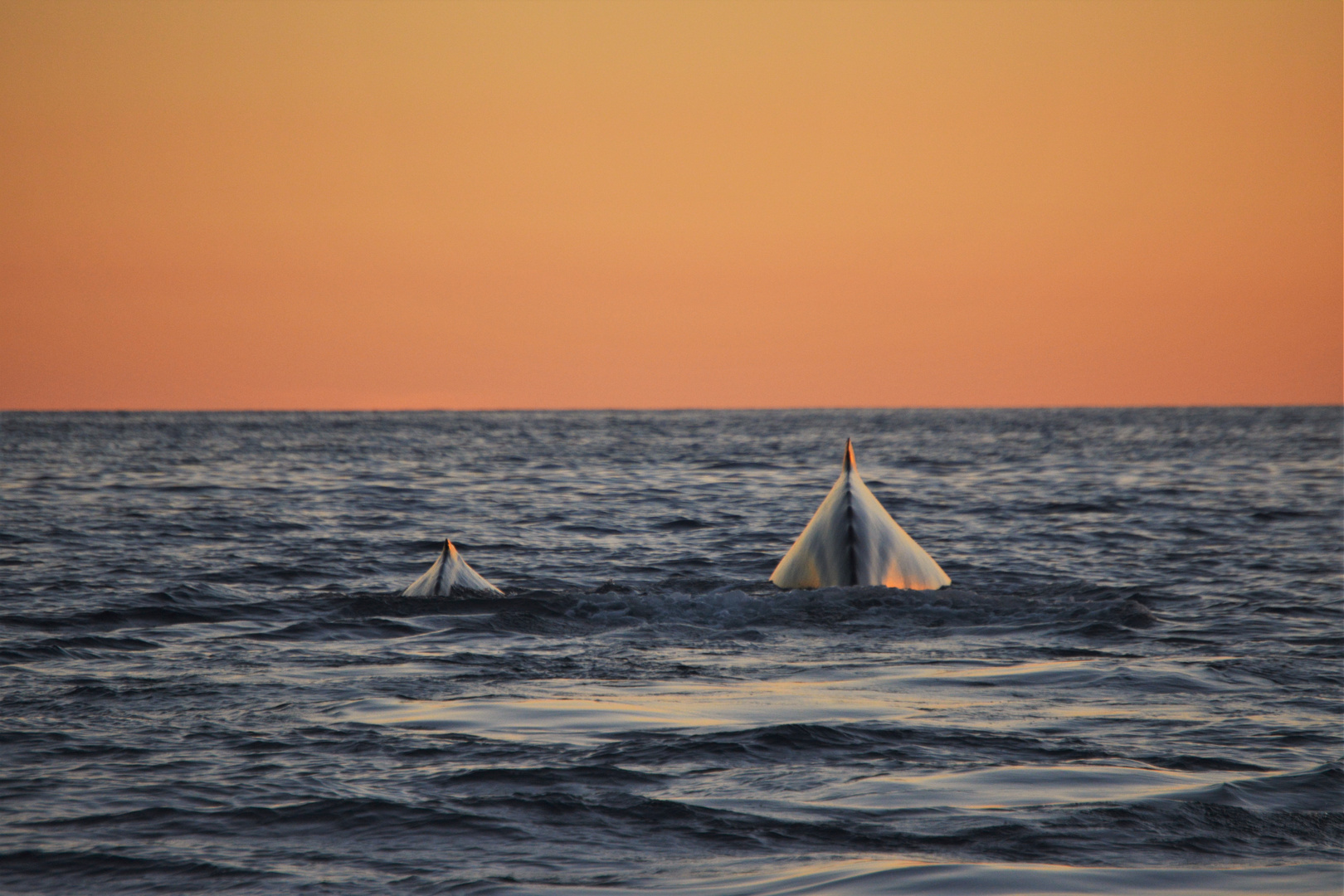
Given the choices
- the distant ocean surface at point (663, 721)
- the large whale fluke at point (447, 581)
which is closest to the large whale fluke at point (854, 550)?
the distant ocean surface at point (663, 721)

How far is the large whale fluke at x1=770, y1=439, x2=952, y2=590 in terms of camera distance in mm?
13125

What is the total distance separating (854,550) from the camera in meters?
13.1

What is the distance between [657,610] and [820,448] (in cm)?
6017

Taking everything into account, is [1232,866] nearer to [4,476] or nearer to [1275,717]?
[1275,717]

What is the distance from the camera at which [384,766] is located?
6895 millimetres

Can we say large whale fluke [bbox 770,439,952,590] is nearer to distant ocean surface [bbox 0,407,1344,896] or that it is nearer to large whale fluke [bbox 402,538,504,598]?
distant ocean surface [bbox 0,407,1344,896]

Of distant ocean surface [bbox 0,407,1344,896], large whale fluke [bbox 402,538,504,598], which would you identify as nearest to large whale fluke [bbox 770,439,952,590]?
distant ocean surface [bbox 0,407,1344,896]

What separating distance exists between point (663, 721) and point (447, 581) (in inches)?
250

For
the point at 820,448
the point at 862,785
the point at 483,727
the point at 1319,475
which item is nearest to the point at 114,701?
the point at 483,727

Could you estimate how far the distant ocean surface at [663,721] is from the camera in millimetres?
5543

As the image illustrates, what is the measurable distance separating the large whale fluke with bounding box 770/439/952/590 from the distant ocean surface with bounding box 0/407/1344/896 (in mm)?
322

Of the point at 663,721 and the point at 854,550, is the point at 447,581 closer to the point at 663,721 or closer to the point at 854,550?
the point at 854,550

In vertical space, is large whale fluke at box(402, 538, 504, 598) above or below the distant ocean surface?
above

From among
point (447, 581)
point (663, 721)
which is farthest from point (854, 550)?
point (663, 721)
